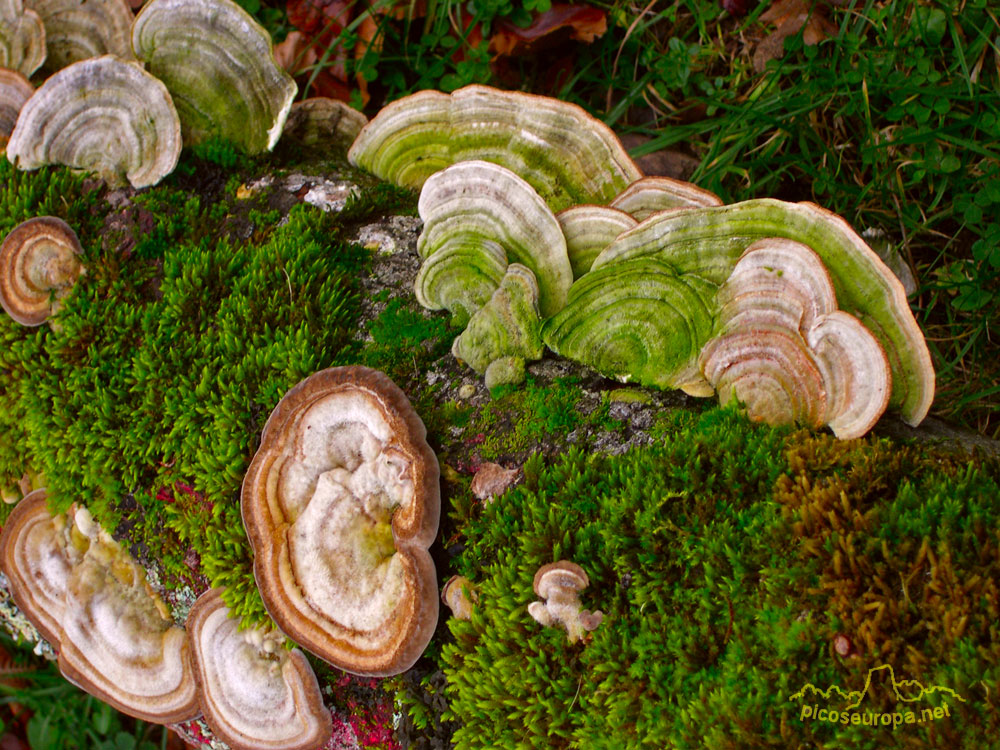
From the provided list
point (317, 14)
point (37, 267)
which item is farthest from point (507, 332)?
point (317, 14)

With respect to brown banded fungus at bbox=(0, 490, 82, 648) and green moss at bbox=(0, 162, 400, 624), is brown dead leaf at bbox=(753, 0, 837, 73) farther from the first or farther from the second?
brown banded fungus at bbox=(0, 490, 82, 648)

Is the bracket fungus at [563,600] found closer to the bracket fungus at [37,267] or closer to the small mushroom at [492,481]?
the small mushroom at [492,481]

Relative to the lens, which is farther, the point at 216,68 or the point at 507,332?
the point at 216,68

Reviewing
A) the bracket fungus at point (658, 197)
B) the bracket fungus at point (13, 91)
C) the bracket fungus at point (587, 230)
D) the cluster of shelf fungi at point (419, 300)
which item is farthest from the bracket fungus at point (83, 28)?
the bracket fungus at point (658, 197)

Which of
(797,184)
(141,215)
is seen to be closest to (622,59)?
(797,184)

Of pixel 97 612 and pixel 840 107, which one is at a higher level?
pixel 840 107

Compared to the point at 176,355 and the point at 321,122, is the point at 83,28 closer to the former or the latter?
the point at 321,122
